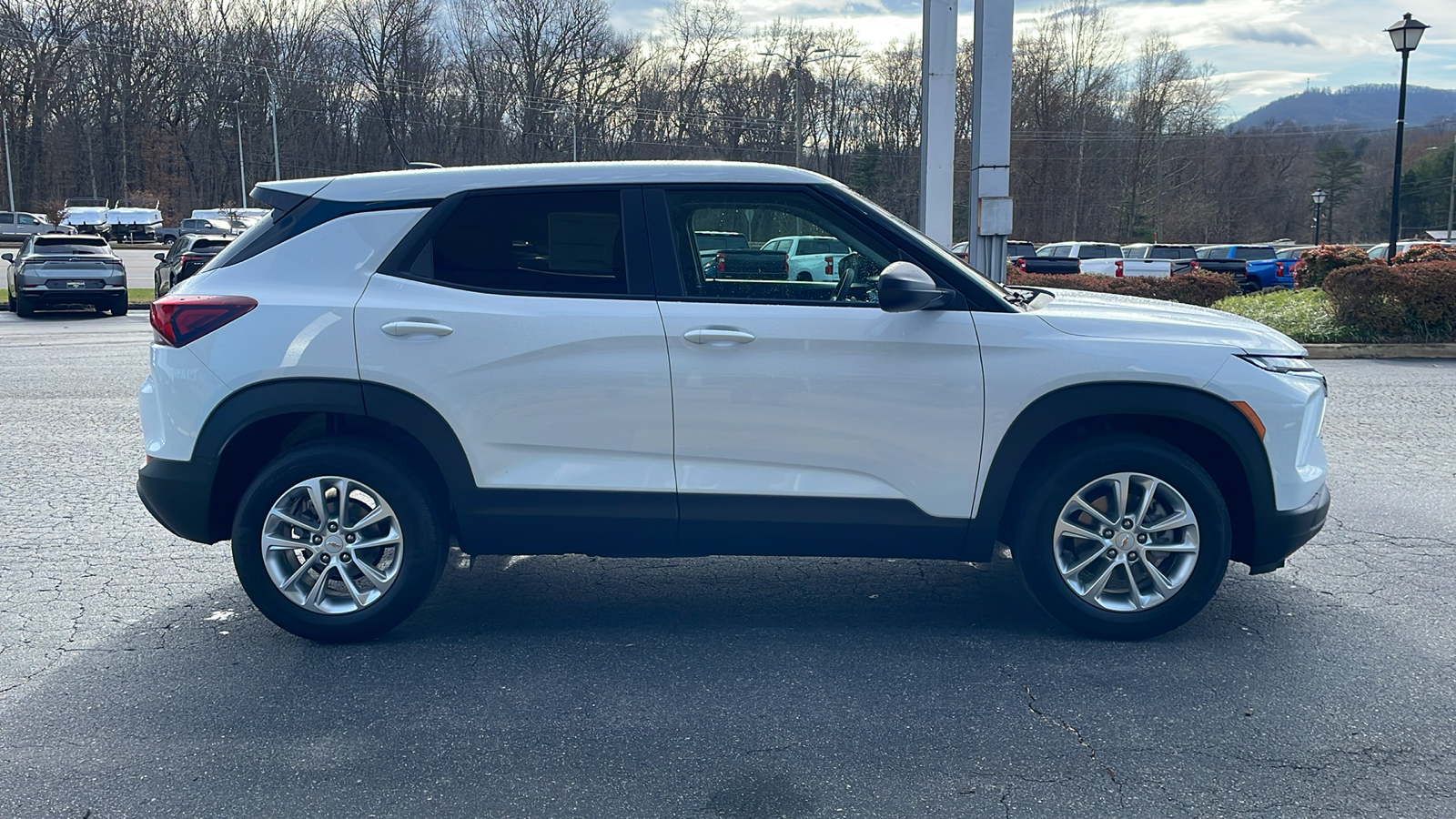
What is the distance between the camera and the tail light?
13.7 feet

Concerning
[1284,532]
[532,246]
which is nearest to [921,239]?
[532,246]

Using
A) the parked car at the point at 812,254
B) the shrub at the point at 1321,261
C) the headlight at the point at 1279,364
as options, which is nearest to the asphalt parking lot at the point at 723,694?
the headlight at the point at 1279,364

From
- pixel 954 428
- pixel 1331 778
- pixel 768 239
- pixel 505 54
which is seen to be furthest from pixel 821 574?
pixel 505 54

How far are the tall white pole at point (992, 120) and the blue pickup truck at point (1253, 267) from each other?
69.0 ft

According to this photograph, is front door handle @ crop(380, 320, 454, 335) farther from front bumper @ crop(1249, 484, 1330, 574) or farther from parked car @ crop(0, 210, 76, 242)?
parked car @ crop(0, 210, 76, 242)

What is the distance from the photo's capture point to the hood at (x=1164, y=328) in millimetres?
4152

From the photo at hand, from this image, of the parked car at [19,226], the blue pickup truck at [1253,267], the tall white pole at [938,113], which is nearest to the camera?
the tall white pole at [938,113]

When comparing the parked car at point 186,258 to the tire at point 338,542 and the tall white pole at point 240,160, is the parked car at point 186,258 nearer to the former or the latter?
the tire at point 338,542

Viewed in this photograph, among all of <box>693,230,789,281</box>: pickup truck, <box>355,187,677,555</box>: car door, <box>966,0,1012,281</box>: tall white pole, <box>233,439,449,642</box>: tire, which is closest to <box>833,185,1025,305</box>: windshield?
<box>693,230,789,281</box>: pickup truck

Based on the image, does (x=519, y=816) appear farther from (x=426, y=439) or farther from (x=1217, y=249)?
(x=1217, y=249)

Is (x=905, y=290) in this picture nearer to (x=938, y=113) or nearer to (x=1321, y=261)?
(x=938, y=113)

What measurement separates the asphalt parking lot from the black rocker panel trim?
59 cm

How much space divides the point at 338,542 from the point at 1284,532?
3.56 meters

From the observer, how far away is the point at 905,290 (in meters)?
3.95
